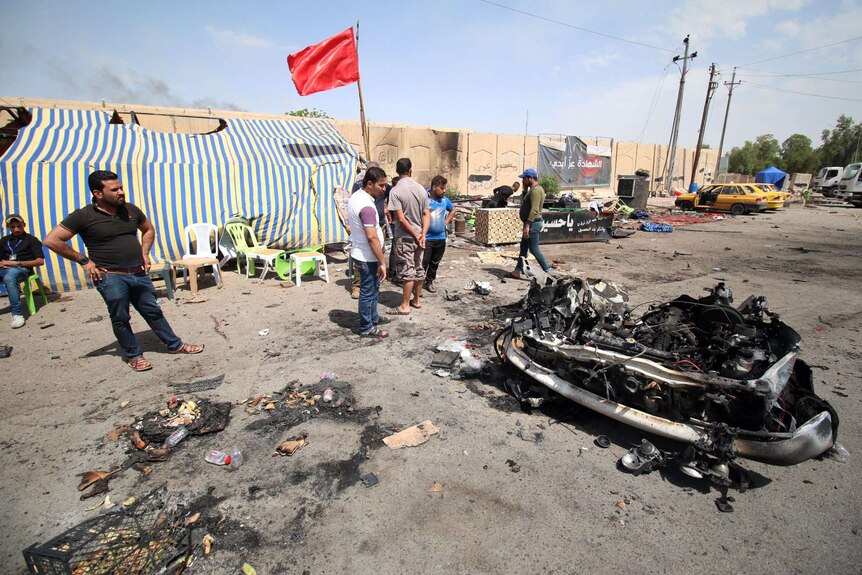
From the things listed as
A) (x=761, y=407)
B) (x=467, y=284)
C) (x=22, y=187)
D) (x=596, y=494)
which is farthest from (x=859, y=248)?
(x=22, y=187)

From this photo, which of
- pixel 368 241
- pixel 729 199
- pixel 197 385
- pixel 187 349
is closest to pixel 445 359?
pixel 368 241

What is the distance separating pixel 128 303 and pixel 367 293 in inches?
93.6

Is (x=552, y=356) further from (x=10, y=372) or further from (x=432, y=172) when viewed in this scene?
(x=432, y=172)

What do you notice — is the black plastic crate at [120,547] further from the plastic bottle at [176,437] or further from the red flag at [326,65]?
the red flag at [326,65]

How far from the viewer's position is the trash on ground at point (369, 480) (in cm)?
276

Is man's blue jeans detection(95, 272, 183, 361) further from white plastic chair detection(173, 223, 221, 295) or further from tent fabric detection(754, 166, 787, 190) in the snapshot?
tent fabric detection(754, 166, 787, 190)

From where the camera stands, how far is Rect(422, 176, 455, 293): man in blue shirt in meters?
6.49

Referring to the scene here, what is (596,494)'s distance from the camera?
2.70 metres

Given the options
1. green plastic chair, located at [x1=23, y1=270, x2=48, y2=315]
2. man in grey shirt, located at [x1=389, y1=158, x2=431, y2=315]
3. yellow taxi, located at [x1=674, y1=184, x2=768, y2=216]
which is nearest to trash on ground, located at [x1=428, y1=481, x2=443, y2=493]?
man in grey shirt, located at [x1=389, y1=158, x2=431, y2=315]

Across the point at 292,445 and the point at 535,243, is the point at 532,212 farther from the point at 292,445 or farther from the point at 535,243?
the point at 292,445

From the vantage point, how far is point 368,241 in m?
4.62

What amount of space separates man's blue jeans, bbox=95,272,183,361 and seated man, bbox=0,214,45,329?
8.33 feet

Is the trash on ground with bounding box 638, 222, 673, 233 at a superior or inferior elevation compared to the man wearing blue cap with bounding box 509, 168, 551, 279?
inferior

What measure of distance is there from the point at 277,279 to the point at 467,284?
11.9 ft
